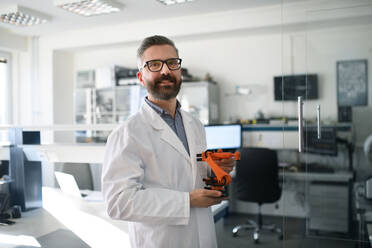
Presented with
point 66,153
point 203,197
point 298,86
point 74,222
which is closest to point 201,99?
point 298,86

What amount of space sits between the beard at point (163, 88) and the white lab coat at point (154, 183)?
0.07 meters

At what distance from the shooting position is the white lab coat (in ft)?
3.65

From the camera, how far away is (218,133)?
165 inches

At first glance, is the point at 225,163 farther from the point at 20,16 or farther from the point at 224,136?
the point at 20,16

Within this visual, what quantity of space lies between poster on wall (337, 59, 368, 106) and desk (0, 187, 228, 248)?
3.97 feet

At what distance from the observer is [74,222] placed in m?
2.00

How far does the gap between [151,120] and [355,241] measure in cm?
201

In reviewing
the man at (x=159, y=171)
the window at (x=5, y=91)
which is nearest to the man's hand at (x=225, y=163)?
the man at (x=159, y=171)

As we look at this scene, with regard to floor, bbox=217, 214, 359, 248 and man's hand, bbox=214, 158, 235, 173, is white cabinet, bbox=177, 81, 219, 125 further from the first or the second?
man's hand, bbox=214, 158, 235, 173

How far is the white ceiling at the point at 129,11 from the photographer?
14.0ft

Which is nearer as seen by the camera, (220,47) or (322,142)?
(322,142)

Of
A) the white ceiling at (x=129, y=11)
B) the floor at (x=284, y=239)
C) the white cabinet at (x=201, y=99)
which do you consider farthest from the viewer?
the white cabinet at (x=201, y=99)

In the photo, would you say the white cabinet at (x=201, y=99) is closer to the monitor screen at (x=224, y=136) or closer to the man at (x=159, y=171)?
the monitor screen at (x=224, y=136)

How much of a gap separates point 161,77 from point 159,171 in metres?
0.33
